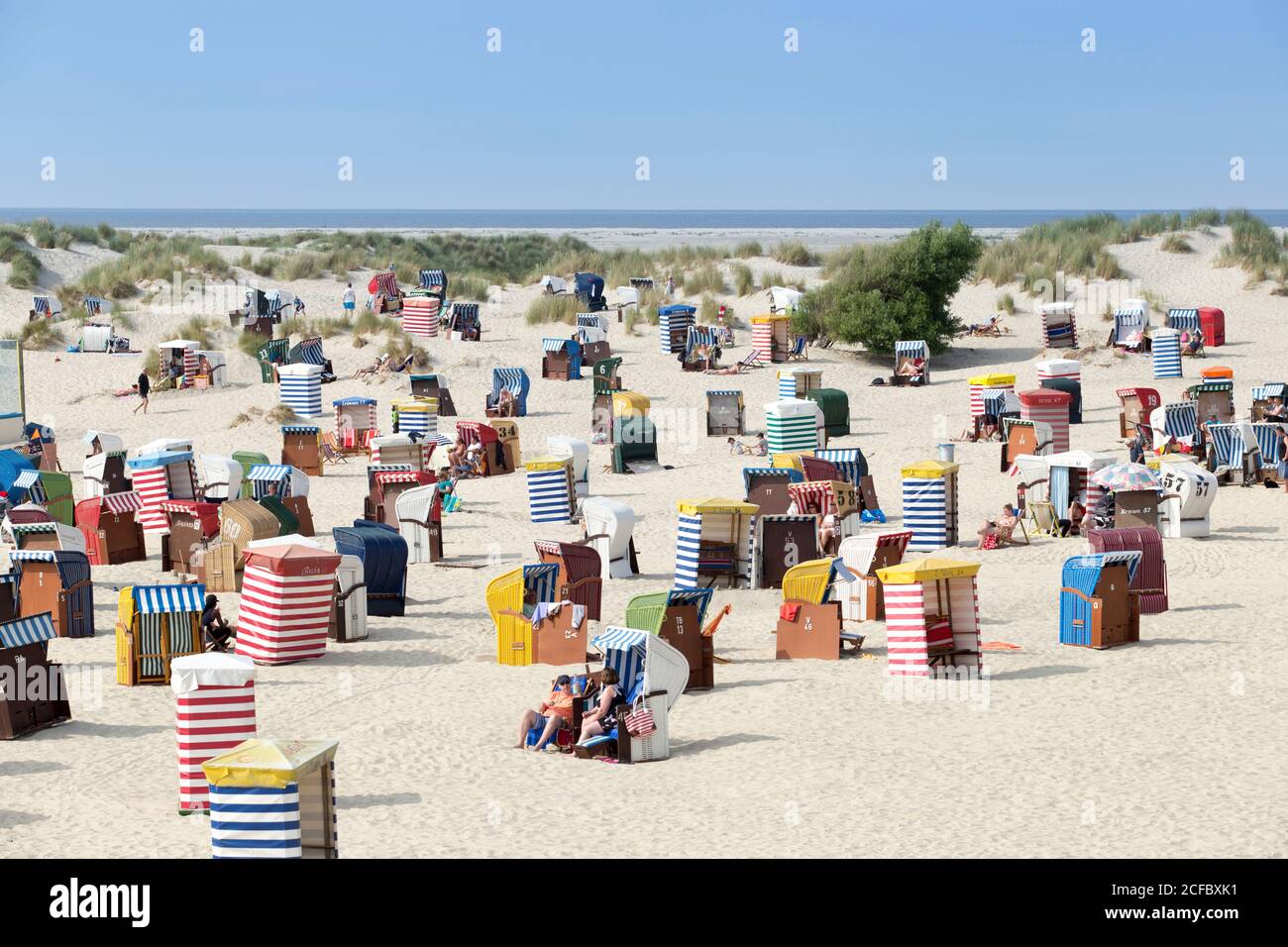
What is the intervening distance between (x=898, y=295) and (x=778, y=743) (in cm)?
3119

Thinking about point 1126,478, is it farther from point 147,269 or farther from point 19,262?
point 19,262

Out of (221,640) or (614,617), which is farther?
(614,617)

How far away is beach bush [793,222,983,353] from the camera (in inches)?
1655

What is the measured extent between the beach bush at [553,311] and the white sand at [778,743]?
73.0ft

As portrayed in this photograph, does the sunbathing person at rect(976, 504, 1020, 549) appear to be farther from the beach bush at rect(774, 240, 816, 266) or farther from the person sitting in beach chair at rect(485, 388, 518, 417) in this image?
the beach bush at rect(774, 240, 816, 266)

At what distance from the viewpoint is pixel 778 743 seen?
13570mm

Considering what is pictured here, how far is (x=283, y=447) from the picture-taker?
1178 inches

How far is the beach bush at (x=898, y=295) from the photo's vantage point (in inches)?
1655

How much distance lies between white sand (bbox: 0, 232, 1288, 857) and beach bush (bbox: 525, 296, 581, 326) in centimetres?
2224

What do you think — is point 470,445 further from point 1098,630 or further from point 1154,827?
point 1154,827

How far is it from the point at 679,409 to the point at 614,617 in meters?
16.9

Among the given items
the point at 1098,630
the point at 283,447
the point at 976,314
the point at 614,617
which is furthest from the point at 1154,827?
the point at 976,314

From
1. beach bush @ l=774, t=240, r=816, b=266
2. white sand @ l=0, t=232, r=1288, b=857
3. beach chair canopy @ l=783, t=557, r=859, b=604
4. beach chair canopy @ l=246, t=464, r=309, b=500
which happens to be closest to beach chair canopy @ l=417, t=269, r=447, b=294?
beach bush @ l=774, t=240, r=816, b=266

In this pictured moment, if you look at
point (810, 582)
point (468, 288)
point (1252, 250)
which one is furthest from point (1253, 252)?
point (810, 582)
